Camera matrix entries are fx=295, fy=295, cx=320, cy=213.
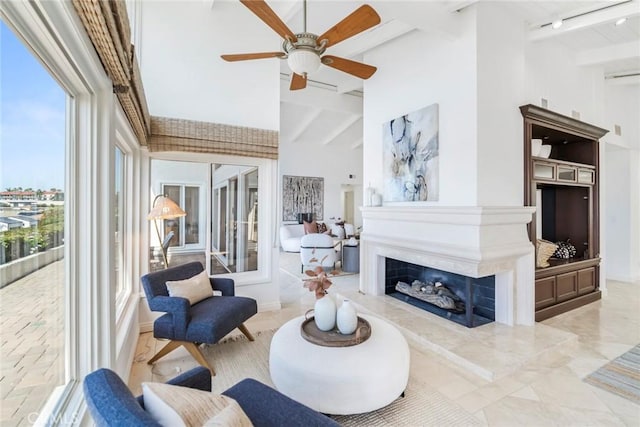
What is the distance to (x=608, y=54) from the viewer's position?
385 cm

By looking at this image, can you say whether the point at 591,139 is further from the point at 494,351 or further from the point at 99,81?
the point at 99,81

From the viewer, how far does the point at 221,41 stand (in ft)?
11.7

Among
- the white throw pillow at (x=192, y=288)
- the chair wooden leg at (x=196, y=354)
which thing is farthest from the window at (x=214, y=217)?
the chair wooden leg at (x=196, y=354)

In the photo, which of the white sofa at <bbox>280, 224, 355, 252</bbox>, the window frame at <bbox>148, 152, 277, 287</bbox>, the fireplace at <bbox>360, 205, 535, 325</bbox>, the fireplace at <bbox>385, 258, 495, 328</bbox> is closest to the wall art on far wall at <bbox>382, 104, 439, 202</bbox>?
the fireplace at <bbox>360, 205, 535, 325</bbox>

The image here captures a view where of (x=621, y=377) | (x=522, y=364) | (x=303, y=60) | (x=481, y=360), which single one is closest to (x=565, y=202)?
(x=621, y=377)

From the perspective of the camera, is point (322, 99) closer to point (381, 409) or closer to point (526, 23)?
point (526, 23)

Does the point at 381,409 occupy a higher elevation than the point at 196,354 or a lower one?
lower

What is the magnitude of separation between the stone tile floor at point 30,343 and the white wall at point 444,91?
10.7 feet

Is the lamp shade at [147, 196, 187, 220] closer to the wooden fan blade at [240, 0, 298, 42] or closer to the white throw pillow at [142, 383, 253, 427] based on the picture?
the wooden fan blade at [240, 0, 298, 42]

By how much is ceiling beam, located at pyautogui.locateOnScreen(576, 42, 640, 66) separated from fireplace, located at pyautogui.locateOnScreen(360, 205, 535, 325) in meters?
2.47

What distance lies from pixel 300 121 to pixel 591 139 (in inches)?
242

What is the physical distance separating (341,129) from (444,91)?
18.3 ft

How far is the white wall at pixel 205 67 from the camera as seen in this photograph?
328 cm

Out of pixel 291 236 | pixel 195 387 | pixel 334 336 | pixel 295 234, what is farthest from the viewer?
pixel 295 234
